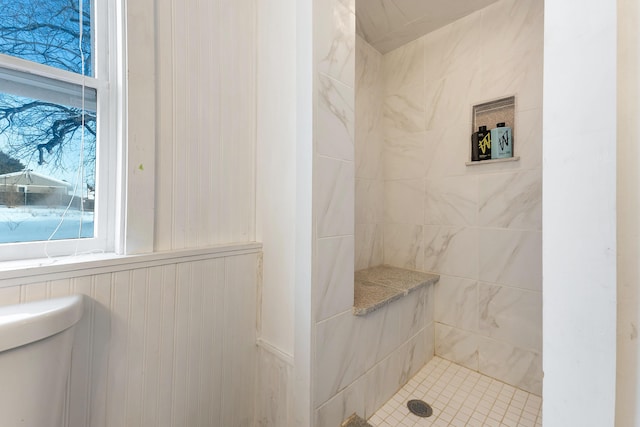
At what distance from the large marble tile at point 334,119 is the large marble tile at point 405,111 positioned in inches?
34.3

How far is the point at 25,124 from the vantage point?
2.32 ft

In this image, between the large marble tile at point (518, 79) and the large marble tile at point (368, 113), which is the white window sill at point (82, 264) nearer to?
the large marble tile at point (368, 113)

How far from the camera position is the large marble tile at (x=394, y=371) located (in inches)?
44.8

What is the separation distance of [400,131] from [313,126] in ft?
3.71

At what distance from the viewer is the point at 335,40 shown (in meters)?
0.96

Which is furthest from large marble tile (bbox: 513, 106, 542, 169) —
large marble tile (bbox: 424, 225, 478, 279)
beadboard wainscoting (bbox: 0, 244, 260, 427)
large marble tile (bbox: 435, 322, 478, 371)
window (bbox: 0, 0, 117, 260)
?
window (bbox: 0, 0, 117, 260)

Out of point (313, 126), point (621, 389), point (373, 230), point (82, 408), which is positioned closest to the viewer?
point (621, 389)

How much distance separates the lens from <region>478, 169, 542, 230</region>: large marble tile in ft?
4.25

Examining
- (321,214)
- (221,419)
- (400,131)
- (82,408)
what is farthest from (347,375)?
(400,131)

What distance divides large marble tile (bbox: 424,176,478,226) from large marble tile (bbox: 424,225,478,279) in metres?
0.05

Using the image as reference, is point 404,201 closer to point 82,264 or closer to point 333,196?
point 333,196

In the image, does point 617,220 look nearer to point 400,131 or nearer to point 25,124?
point 25,124

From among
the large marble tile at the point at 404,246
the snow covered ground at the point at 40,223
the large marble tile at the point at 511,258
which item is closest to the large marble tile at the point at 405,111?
the large marble tile at the point at 404,246

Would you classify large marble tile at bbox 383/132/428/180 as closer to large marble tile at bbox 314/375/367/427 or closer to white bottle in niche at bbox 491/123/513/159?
white bottle in niche at bbox 491/123/513/159
